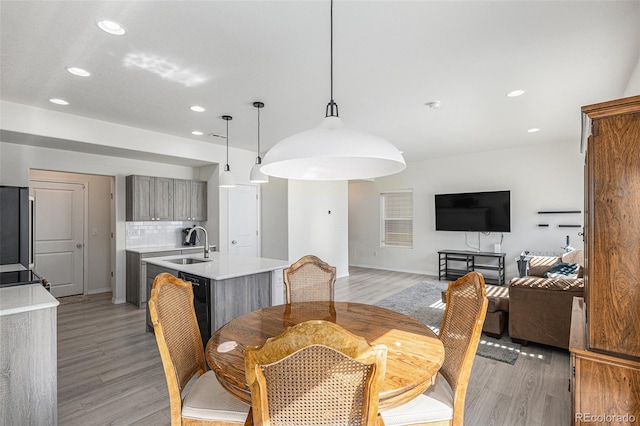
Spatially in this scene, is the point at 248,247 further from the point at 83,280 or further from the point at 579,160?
the point at 579,160

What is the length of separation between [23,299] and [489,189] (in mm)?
6992

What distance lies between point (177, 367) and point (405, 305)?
389cm

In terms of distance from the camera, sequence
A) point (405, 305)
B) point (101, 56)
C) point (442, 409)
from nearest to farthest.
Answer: point (442, 409)
point (101, 56)
point (405, 305)

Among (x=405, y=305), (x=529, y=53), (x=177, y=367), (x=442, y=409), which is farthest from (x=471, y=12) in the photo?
(x=405, y=305)

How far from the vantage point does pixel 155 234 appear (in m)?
5.64

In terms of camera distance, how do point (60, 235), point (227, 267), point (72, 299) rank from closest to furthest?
point (227, 267)
point (72, 299)
point (60, 235)

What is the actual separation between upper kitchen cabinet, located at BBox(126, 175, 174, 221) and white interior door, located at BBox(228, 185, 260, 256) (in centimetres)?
104

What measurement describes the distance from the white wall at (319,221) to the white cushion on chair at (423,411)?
4653 millimetres

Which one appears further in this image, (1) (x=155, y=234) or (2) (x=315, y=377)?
(1) (x=155, y=234)

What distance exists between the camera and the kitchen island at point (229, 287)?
2947 millimetres

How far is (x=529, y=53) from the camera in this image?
255 centimetres

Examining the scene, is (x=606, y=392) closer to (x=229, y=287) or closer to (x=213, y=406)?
(x=213, y=406)

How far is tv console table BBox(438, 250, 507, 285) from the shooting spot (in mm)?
6117

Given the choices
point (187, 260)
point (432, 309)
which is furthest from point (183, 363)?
point (432, 309)
